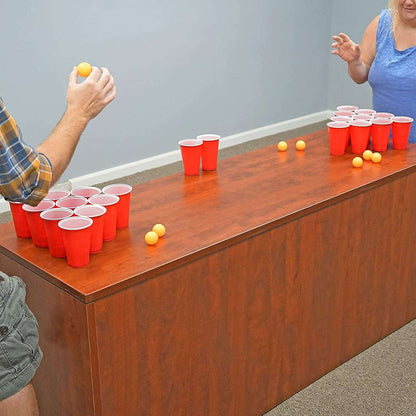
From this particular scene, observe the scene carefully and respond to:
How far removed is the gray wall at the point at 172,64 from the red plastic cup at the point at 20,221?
2.09 metres

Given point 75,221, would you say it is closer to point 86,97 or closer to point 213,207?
point 86,97

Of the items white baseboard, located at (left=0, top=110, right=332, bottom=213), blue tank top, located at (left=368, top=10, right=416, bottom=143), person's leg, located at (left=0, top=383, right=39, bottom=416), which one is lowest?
white baseboard, located at (left=0, top=110, right=332, bottom=213)

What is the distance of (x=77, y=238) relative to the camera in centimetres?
175

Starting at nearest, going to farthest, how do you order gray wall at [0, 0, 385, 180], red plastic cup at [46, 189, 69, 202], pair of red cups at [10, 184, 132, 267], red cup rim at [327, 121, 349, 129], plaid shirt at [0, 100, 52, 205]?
plaid shirt at [0, 100, 52, 205], pair of red cups at [10, 184, 132, 267], red plastic cup at [46, 189, 69, 202], red cup rim at [327, 121, 349, 129], gray wall at [0, 0, 385, 180]

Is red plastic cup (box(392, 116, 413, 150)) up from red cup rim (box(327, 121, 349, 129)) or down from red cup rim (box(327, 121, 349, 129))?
down

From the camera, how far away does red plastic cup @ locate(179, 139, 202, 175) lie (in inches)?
94.0

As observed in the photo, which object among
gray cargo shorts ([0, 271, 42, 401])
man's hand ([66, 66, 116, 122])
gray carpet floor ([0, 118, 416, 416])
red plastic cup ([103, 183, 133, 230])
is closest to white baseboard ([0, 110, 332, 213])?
red plastic cup ([103, 183, 133, 230])

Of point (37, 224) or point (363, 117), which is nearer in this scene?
point (37, 224)

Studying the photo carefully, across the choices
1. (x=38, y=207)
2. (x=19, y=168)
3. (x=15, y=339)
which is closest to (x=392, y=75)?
(x=38, y=207)

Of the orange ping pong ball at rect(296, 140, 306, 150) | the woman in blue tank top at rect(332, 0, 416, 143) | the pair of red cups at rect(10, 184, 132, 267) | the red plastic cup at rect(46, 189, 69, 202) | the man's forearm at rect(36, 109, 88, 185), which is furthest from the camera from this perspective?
the woman in blue tank top at rect(332, 0, 416, 143)

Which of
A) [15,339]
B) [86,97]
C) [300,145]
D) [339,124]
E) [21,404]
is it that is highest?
[86,97]

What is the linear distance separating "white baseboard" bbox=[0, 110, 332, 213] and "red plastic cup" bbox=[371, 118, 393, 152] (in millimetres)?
2181

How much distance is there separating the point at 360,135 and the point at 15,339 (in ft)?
5.23

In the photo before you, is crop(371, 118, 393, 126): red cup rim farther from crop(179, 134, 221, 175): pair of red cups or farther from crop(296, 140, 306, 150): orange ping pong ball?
crop(179, 134, 221, 175): pair of red cups
